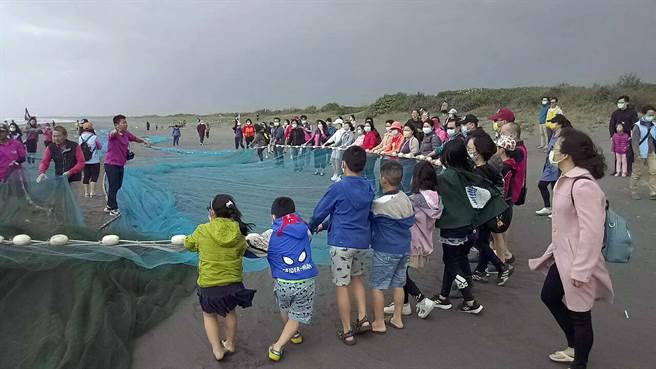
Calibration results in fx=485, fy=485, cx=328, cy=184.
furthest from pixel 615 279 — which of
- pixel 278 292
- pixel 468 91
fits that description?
pixel 468 91

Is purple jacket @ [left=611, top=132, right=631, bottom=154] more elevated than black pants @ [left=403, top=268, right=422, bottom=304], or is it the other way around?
purple jacket @ [left=611, top=132, right=631, bottom=154]

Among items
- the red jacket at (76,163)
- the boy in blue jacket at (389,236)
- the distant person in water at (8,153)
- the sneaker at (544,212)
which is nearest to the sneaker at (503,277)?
the boy in blue jacket at (389,236)

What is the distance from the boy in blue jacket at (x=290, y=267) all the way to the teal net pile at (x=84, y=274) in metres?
1.09

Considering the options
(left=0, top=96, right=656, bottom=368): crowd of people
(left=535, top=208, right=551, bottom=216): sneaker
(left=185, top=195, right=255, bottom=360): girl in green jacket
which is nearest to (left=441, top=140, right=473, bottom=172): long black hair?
(left=0, top=96, right=656, bottom=368): crowd of people

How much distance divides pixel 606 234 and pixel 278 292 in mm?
2477

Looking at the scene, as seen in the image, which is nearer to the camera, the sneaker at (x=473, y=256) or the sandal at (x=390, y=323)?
the sandal at (x=390, y=323)

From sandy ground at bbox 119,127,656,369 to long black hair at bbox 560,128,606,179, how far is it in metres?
1.55

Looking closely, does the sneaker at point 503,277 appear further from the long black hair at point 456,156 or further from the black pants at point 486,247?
the long black hair at point 456,156

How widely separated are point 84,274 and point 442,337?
10.2ft

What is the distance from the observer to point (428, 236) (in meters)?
4.66

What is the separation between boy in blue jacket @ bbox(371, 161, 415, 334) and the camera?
4.18m

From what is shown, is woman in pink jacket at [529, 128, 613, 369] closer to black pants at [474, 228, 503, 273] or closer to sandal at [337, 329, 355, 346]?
sandal at [337, 329, 355, 346]

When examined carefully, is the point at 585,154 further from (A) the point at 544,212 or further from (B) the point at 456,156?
(A) the point at 544,212

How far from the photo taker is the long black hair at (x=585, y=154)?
129 inches
